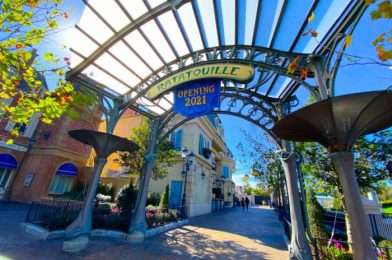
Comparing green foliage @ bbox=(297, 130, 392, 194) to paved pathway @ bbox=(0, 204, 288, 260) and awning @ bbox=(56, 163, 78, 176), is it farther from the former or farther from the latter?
awning @ bbox=(56, 163, 78, 176)

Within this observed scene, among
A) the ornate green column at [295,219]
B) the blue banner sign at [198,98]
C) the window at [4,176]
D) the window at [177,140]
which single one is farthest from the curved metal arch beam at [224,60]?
the window at [4,176]

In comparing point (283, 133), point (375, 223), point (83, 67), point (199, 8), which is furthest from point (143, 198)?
point (375, 223)

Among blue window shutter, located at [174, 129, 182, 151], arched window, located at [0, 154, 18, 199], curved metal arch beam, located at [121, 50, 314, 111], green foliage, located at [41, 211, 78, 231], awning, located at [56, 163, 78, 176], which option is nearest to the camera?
curved metal arch beam, located at [121, 50, 314, 111]

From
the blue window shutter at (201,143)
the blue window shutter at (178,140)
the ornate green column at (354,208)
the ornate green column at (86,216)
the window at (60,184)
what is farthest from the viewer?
the blue window shutter at (201,143)

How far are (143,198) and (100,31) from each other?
21.1ft

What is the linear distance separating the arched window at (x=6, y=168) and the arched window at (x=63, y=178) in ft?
11.0

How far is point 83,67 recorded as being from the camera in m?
6.45

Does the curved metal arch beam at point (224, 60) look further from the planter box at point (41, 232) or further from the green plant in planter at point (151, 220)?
the green plant in planter at point (151, 220)

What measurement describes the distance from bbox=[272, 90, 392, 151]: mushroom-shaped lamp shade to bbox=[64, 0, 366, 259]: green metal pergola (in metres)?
1.04

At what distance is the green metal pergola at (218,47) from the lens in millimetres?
4332

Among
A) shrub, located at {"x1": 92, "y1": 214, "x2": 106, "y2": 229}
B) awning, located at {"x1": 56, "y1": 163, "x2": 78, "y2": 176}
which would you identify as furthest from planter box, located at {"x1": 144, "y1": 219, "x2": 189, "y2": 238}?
awning, located at {"x1": 56, "y1": 163, "x2": 78, "y2": 176}

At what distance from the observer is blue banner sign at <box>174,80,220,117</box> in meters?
6.03

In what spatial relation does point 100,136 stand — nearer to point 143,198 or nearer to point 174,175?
point 143,198

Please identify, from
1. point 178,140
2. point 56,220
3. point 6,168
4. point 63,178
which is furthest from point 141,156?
point 6,168
